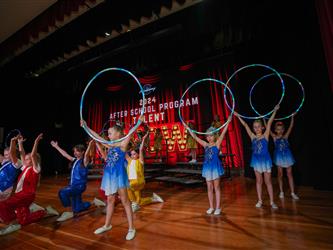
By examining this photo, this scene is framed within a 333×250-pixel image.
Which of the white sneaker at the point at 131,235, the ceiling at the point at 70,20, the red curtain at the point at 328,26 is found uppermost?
the ceiling at the point at 70,20

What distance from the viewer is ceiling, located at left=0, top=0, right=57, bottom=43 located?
4.71 m

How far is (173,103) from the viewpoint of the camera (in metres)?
10.4

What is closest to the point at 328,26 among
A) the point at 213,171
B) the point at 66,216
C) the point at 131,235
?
the point at 213,171

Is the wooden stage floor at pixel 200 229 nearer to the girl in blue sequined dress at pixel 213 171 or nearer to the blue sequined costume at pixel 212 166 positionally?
the girl in blue sequined dress at pixel 213 171

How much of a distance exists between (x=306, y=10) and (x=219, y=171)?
4.80 m

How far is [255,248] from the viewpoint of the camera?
2.24m

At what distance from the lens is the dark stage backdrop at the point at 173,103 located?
27.8ft

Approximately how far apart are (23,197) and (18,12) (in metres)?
4.53

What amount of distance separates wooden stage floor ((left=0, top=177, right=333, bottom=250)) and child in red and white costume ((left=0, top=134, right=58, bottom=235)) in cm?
18

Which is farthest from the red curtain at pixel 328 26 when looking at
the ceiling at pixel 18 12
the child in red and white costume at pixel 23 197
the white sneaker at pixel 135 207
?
the ceiling at pixel 18 12

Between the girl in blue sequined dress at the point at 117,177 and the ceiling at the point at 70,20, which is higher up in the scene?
the ceiling at the point at 70,20

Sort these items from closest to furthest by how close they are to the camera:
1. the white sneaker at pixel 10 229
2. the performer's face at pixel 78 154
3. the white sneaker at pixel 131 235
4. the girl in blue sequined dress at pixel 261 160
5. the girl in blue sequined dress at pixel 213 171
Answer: the white sneaker at pixel 131 235 < the white sneaker at pixel 10 229 < the girl in blue sequined dress at pixel 213 171 < the girl in blue sequined dress at pixel 261 160 < the performer's face at pixel 78 154

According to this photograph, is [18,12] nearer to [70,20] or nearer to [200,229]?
[70,20]

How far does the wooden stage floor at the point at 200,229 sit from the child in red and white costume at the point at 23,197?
0.60 ft
